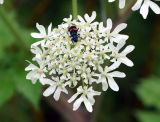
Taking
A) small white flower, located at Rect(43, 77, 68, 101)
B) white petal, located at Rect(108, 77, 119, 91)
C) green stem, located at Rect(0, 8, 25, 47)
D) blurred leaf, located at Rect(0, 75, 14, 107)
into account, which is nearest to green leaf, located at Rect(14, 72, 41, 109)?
blurred leaf, located at Rect(0, 75, 14, 107)

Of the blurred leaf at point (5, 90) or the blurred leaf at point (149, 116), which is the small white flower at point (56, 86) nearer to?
the blurred leaf at point (5, 90)

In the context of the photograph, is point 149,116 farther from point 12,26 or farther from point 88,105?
point 12,26

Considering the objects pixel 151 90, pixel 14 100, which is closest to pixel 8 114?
pixel 14 100

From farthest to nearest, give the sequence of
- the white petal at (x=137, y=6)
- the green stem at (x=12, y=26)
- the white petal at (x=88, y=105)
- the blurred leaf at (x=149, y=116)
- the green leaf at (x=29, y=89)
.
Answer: the blurred leaf at (x=149, y=116)
the green stem at (x=12, y=26)
the green leaf at (x=29, y=89)
the white petal at (x=137, y=6)
the white petal at (x=88, y=105)

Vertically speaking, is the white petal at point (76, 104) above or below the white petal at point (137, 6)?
below

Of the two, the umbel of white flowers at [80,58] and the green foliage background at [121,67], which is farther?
the green foliage background at [121,67]

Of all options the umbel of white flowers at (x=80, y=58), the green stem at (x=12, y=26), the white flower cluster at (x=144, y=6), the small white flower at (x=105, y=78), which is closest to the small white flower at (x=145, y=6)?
the white flower cluster at (x=144, y=6)
